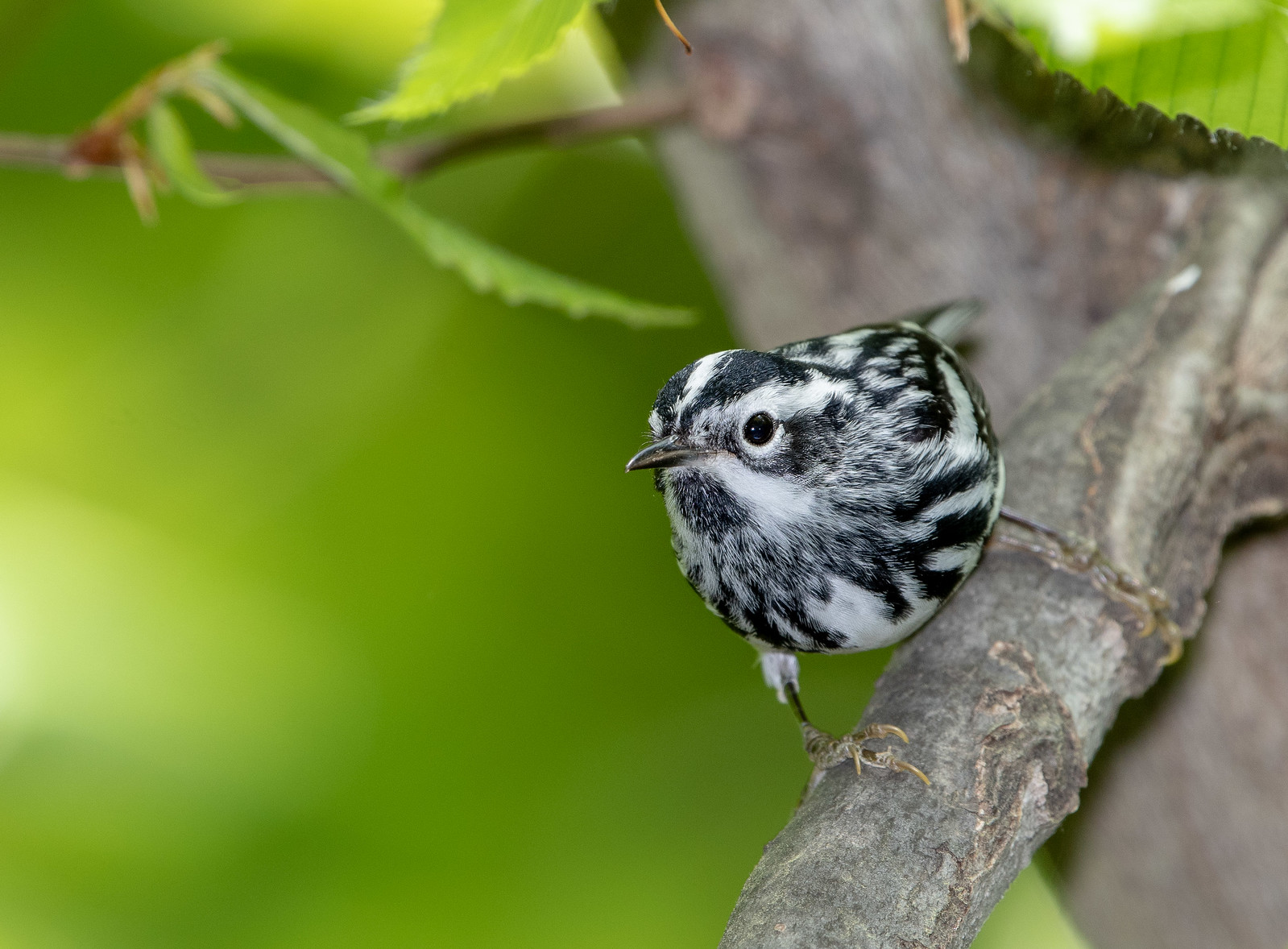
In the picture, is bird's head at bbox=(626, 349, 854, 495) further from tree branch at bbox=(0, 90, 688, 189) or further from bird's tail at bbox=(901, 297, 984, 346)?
tree branch at bbox=(0, 90, 688, 189)

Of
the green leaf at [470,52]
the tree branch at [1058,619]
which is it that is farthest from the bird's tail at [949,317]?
the green leaf at [470,52]

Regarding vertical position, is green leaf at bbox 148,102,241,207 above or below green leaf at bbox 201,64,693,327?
above

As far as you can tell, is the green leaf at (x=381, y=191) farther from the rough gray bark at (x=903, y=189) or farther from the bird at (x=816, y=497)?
the rough gray bark at (x=903, y=189)

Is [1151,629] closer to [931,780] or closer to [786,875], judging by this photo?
[931,780]

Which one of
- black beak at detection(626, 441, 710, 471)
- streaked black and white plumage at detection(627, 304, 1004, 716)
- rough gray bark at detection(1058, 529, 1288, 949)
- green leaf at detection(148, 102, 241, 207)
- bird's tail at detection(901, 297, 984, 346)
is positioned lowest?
rough gray bark at detection(1058, 529, 1288, 949)

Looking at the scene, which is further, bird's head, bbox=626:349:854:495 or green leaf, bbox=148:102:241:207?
bird's head, bbox=626:349:854:495

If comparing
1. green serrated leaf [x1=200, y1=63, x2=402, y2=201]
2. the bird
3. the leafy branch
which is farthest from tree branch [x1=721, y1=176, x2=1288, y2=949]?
green serrated leaf [x1=200, y1=63, x2=402, y2=201]
